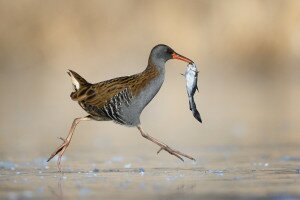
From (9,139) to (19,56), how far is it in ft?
53.4

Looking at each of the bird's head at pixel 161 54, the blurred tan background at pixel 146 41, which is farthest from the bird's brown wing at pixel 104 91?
the blurred tan background at pixel 146 41

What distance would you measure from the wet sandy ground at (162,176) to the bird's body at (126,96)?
45 centimetres

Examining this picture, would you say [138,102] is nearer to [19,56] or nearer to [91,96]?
[91,96]

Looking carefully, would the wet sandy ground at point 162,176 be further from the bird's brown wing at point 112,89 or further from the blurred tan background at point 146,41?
the blurred tan background at point 146,41

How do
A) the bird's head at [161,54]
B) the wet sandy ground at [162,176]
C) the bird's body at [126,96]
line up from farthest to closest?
the bird's head at [161,54] → the bird's body at [126,96] → the wet sandy ground at [162,176]

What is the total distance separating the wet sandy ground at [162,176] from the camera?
30.7ft

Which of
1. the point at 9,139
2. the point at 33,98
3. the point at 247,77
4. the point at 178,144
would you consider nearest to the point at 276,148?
the point at 178,144

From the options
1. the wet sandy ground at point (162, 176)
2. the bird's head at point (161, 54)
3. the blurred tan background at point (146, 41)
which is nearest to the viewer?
the wet sandy ground at point (162, 176)

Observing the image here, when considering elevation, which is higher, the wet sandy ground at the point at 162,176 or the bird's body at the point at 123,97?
the bird's body at the point at 123,97

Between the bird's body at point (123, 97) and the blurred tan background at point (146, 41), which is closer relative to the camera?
the bird's body at point (123, 97)

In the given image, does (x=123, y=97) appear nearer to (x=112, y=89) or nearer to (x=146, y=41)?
(x=112, y=89)

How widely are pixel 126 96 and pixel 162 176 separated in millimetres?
1700

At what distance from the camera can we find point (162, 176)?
35.7 feet

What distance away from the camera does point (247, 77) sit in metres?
29.9
